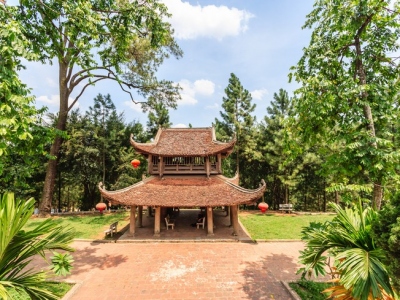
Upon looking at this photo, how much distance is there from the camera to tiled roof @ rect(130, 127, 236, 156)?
1413cm

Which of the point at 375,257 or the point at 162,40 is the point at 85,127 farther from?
the point at 375,257

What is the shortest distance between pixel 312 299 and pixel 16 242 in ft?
25.5

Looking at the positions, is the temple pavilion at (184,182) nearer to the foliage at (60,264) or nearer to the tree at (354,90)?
the tree at (354,90)

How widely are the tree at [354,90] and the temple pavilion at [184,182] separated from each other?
18.3ft

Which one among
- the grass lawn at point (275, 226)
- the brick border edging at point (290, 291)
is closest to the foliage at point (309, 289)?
the brick border edging at point (290, 291)

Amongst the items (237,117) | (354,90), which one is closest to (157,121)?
(237,117)

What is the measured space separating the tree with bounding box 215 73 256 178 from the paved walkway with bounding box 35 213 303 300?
41.9ft

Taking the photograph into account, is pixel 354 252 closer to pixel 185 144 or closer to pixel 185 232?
pixel 185 232

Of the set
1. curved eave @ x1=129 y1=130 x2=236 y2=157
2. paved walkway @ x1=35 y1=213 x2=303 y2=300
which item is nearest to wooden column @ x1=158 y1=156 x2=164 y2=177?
curved eave @ x1=129 y1=130 x2=236 y2=157

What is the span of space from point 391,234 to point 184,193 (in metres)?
10.2

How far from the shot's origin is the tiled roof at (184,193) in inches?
456

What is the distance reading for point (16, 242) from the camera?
3365 millimetres

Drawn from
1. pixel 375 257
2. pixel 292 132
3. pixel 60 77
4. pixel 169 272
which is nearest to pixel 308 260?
pixel 375 257

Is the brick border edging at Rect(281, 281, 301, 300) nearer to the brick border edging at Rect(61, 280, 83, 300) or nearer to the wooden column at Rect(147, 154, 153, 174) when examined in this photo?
the brick border edging at Rect(61, 280, 83, 300)
